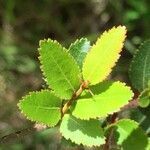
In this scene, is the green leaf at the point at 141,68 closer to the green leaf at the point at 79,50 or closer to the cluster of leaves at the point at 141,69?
the cluster of leaves at the point at 141,69

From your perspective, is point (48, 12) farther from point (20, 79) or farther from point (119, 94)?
point (119, 94)

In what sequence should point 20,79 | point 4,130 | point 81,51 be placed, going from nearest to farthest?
point 81,51
point 4,130
point 20,79

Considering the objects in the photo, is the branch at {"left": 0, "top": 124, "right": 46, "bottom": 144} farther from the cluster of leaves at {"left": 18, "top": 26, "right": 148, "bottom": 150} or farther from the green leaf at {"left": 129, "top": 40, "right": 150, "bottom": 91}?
the green leaf at {"left": 129, "top": 40, "right": 150, "bottom": 91}

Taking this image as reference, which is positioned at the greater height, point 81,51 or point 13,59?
point 13,59

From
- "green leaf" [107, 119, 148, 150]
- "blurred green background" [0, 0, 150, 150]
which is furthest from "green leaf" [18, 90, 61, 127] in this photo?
"blurred green background" [0, 0, 150, 150]

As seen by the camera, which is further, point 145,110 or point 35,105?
point 145,110

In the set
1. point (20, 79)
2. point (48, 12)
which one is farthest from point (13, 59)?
point (48, 12)

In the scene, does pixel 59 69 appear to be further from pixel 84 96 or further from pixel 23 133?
pixel 23 133
